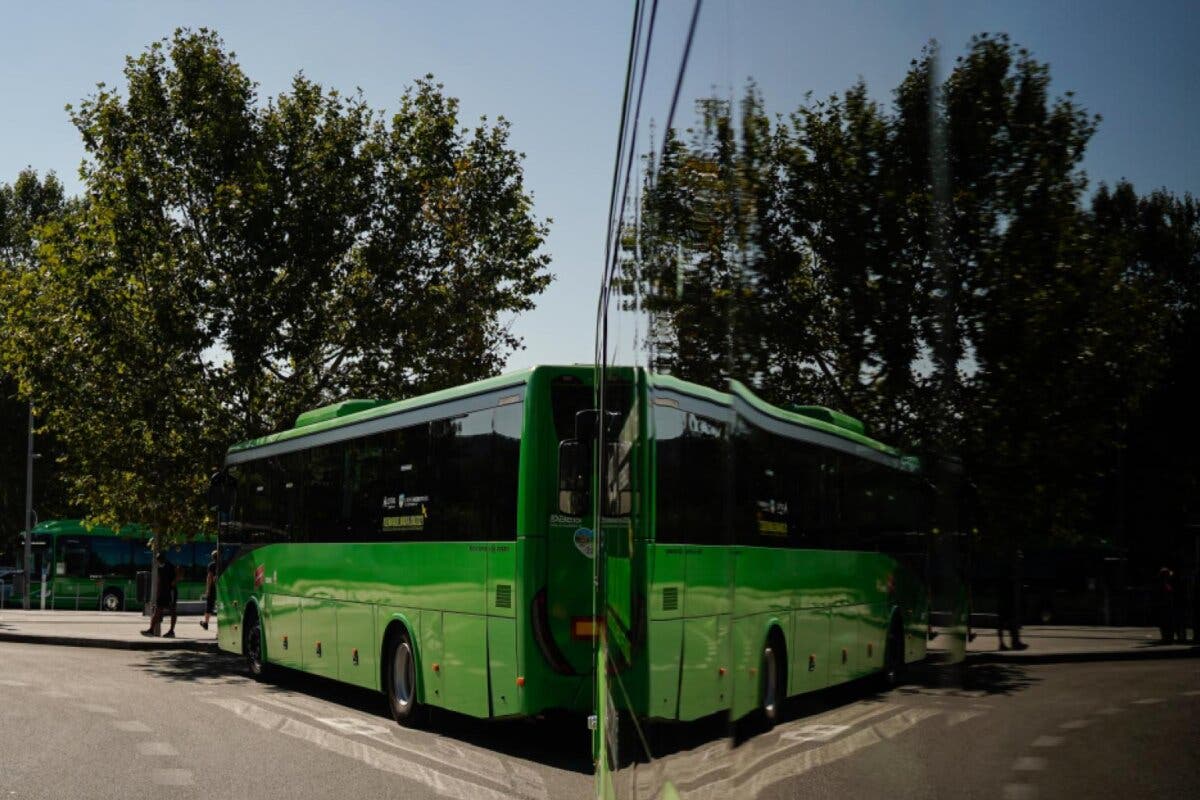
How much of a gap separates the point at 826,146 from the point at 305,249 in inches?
995

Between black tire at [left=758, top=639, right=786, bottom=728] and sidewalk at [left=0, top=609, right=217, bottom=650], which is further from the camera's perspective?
sidewalk at [left=0, top=609, right=217, bottom=650]

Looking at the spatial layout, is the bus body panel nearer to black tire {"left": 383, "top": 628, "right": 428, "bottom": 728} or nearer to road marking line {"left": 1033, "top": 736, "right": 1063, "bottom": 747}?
black tire {"left": 383, "top": 628, "right": 428, "bottom": 728}

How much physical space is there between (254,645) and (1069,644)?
18601 mm

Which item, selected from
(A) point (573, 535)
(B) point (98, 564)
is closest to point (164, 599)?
(B) point (98, 564)

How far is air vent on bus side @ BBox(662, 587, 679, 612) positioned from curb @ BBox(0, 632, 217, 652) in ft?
75.7

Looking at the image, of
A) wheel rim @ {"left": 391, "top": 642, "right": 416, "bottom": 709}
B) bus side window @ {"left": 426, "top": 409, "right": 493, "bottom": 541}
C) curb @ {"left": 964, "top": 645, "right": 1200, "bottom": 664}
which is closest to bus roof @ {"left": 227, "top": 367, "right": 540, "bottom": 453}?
bus side window @ {"left": 426, "top": 409, "right": 493, "bottom": 541}

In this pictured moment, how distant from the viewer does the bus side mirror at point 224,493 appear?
19812mm

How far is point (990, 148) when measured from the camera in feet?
3.66

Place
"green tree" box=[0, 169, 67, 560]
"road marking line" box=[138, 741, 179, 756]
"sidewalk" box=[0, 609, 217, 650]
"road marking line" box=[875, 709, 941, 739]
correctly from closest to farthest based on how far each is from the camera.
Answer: "road marking line" box=[875, 709, 941, 739]
"road marking line" box=[138, 741, 179, 756]
"sidewalk" box=[0, 609, 217, 650]
"green tree" box=[0, 169, 67, 560]

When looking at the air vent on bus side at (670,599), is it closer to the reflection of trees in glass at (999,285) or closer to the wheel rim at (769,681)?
the wheel rim at (769,681)

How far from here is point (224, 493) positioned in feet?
65.5

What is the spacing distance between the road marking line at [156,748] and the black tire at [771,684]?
1008 centimetres

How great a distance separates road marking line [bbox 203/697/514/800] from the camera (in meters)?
9.16

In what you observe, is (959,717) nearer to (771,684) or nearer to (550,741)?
(771,684)
